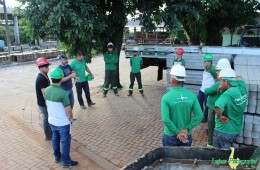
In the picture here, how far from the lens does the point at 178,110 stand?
3.20 metres

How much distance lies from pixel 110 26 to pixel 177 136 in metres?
6.29

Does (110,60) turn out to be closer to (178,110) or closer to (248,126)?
(248,126)

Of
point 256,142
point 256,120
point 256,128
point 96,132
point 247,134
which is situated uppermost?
point 256,120

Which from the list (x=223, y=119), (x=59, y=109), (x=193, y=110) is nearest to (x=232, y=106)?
(x=223, y=119)

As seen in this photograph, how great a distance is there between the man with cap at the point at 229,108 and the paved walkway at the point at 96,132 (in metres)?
1.63

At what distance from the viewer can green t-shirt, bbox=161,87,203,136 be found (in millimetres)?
3143

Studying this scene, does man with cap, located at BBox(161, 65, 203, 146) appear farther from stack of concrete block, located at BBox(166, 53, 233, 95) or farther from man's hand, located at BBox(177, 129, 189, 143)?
stack of concrete block, located at BBox(166, 53, 233, 95)

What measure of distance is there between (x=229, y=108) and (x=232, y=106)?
0.05 m

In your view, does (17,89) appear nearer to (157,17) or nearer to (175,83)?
(157,17)

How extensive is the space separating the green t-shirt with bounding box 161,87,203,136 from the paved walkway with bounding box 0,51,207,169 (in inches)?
63.8

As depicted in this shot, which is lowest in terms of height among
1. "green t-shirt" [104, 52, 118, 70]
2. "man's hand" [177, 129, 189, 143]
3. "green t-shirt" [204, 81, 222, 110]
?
"man's hand" [177, 129, 189, 143]

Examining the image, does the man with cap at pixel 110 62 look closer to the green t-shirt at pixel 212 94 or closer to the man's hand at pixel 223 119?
the green t-shirt at pixel 212 94

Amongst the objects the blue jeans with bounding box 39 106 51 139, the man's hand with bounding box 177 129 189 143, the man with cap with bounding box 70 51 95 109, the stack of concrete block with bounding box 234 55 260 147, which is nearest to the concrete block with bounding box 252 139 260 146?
the stack of concrete block with bounding box 234 55 260 147

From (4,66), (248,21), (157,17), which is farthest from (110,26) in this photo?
(4,66)
